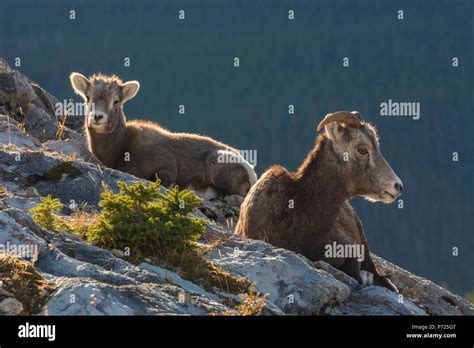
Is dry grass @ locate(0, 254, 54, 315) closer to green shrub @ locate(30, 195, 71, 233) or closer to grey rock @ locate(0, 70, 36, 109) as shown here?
green shrub @ locate(30, 195, 71, 233)

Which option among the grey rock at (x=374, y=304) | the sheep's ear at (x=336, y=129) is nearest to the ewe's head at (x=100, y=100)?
the sheep's ear at (x=336, y=129)

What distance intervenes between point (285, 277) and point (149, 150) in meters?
11.5

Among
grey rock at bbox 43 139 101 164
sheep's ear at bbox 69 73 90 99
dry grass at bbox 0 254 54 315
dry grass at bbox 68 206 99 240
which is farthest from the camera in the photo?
sheep's ear at bbox 69 73 90 99

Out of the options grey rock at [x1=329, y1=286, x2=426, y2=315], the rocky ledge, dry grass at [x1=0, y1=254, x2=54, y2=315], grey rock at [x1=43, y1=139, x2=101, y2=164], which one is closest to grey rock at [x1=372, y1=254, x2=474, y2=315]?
the rocky ledge

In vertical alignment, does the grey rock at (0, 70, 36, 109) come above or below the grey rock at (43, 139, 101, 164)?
above

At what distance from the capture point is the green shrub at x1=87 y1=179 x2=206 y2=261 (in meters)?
11.3

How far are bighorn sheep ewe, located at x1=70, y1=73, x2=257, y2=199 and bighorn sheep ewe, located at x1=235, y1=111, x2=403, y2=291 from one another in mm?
7060

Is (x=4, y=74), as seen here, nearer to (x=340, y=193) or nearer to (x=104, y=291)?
(x=340, y=193)

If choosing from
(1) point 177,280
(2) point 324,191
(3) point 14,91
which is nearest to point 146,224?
(1) point 177,280

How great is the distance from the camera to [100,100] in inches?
886

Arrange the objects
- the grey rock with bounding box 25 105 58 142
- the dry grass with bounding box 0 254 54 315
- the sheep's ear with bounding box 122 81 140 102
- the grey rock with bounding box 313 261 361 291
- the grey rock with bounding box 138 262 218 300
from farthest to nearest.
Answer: the sheep's ear with bounding box 122 81 140 102, the grey rock with bounding box 25 105 58 142, the grey rock with bounding box 313 261 361 291, the grey rock with bounding box 138 262 218 300, the dry grass with bounding box 0 254 54 315

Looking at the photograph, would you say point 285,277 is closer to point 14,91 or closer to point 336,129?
point 336,129

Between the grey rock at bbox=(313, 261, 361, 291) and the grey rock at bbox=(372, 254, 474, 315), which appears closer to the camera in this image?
the grey rock at bbox=(313, 261, 361, 291)
